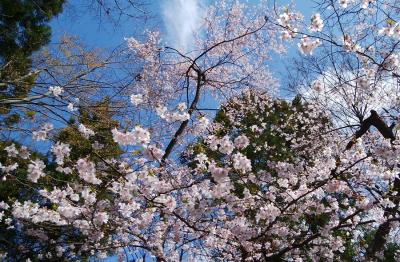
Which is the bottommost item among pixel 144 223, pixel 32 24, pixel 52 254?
pixel 144 223

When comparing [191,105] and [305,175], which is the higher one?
[191,105]

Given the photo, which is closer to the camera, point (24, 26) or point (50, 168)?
point (24, 26)

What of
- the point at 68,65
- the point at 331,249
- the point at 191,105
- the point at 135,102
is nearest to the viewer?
the point at 135,102

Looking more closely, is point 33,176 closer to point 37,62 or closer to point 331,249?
point 37,62

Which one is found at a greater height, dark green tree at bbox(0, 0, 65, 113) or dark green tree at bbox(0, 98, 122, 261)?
dark green tree at bbox(0, 0, 65, 113)

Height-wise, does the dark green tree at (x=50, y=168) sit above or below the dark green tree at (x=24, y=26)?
below

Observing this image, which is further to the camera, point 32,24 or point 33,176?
point 32,24

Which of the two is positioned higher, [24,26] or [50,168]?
[24,26]

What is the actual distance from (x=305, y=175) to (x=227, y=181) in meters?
2.53

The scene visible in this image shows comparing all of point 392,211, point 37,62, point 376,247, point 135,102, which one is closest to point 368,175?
point 376,247

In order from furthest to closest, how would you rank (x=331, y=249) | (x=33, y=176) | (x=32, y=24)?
1. (x=32, y=24)
2. (x=331, y=249)
3. (x=33, y=176)

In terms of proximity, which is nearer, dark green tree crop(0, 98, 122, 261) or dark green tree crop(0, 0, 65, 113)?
dark green tree crop(0, 98, 122, 261)

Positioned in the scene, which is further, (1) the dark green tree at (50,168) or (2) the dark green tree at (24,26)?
(2) the dark green tree at (24,26)

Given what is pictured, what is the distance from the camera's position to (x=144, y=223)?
4.96 metres
